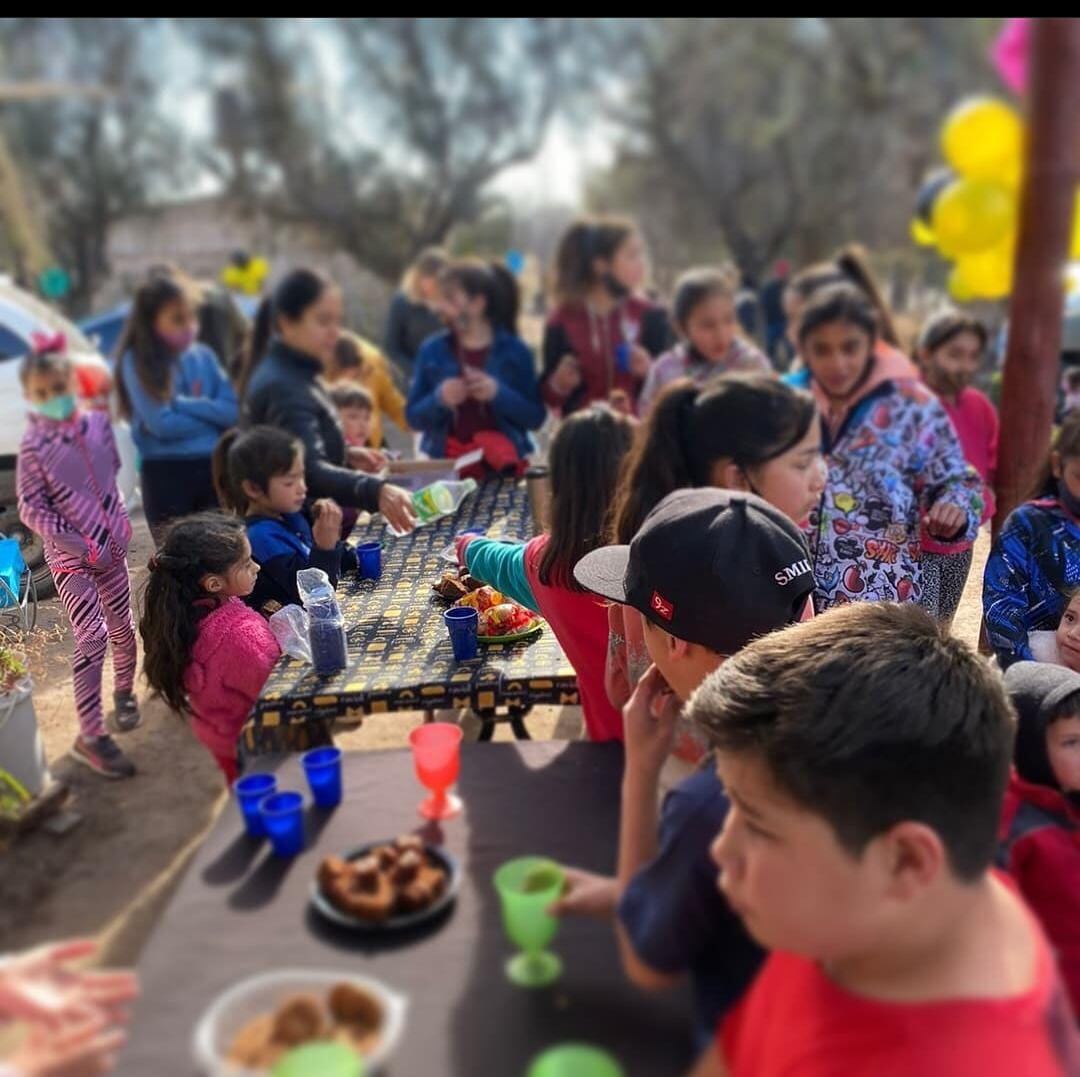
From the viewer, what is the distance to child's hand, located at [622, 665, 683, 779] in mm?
1395

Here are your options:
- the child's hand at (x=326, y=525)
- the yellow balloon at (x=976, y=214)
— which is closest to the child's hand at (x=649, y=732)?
the child's hand at (x=326, y=525)

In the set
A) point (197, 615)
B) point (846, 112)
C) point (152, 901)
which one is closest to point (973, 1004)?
point (152, 901)

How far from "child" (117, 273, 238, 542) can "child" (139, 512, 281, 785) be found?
167 cm

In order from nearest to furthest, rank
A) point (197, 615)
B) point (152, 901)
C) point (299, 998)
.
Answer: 1. point (299, 998)
2. point (152, 901)
3. point (197, 615)

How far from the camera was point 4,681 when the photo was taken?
2.77 meters

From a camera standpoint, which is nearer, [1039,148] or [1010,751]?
[1010,751]

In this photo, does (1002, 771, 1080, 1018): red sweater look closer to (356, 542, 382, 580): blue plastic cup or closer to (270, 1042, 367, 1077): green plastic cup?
(270, 1042, 367, 1077): green plastic cup

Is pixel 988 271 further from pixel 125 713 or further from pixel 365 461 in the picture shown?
pixel 125 713

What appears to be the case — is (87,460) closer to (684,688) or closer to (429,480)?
(429,480)

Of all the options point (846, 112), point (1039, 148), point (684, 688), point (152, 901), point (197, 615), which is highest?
point (846, 112)

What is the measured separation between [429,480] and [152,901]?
2.46 metres

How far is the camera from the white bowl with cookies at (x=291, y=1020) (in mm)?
1087

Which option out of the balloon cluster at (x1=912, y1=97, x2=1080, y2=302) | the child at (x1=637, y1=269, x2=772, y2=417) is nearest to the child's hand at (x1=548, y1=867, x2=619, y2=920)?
the balloon cluster at (x1=912, y1=97, x2=1080, y2=302)

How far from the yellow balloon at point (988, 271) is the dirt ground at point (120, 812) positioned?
49.7 inches
